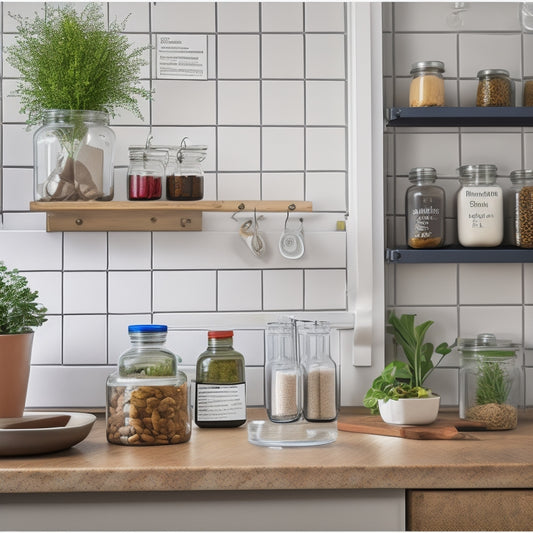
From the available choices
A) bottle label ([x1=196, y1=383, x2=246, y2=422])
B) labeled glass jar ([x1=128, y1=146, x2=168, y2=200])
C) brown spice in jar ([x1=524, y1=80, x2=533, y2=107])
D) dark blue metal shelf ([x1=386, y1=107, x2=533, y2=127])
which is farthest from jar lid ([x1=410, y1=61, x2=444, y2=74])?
bottle label ([x1=196, y1=383, x2=246, y2=422])

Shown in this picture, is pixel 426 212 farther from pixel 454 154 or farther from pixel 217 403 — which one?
pixel 217 403

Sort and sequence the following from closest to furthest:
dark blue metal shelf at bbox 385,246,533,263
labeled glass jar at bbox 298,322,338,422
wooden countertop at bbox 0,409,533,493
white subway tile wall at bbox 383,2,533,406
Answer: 1. wooden countertop at bbox 0,409,533,493
2. labeled glass jar at bbox 298,322,338,422
3. dark blue metal shelf at bbox 385,246,533,263
4. white subway tile wall at bbox 383,2,533,406

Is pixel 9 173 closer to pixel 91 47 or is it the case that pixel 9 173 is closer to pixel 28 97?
pixel 28 97

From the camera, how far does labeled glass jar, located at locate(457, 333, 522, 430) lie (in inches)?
71.3

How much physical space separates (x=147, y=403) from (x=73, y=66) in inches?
32.2

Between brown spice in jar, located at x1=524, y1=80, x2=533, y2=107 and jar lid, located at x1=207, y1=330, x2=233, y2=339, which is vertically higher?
brown spice in jar, located at x1=524, y1=80, x2=533, y2=107

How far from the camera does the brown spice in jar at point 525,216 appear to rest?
1.97 m

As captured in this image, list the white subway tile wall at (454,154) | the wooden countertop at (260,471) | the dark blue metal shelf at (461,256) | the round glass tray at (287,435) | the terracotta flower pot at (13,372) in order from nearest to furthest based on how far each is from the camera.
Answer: the wooden countertop at (260,471)
the round glass tray at (287,435)
the terracotta flower pot at (13,372)
the dark blue metal shelf at (461,256)
the white subway tile wall at (454,154)

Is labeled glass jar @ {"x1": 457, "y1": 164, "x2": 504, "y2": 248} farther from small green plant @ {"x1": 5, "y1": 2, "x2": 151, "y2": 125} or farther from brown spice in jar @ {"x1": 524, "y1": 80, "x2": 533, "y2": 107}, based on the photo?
small green plant @ {"x1": 5, "y1": 2, "x2": 151, "y2": 125}

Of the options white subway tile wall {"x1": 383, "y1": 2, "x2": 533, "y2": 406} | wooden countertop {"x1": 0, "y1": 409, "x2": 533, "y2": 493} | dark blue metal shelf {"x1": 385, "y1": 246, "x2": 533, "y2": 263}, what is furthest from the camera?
white subway tile wall {"x1": 383, "y1": 2, "x2": 533, "y2": 406}

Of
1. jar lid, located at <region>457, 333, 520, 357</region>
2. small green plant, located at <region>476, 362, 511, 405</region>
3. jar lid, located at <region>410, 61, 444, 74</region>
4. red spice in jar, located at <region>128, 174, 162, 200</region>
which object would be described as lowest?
small green plant, located at <region>476, 362, 511, 405</region>

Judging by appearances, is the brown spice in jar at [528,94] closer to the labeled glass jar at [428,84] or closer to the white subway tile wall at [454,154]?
the white subway tile wall at [454,154]

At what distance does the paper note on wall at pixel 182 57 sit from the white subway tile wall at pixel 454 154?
490mm

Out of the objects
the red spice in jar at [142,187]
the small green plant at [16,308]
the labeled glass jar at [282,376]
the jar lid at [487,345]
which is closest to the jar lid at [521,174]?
the jar lid at [487,345]
